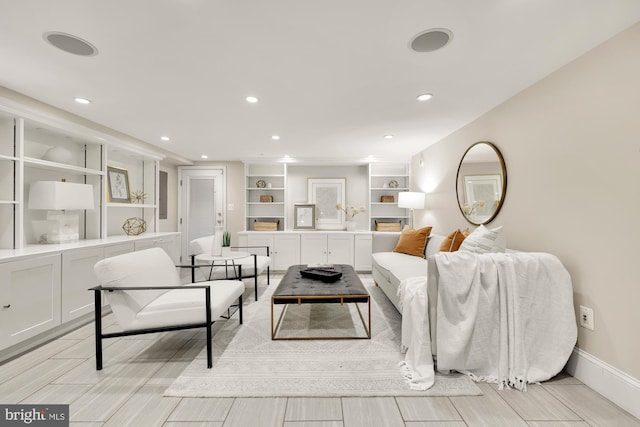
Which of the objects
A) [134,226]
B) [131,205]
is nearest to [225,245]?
[131,205]

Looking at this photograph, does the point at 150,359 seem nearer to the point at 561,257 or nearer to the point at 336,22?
the point at 336,22

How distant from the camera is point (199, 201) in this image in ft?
19.3

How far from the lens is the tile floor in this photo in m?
1.54

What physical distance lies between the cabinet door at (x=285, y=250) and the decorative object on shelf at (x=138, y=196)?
2.32 metres

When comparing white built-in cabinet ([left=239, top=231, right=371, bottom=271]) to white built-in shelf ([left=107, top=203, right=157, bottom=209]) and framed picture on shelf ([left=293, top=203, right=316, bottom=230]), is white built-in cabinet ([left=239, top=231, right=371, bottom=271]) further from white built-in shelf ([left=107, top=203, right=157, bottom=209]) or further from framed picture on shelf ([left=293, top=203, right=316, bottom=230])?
white built-in shelf ([left=107, top=203, right=157, bottom=209])

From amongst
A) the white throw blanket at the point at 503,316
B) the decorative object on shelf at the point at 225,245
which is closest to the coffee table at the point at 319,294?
the white throw blanket at the point at 503,316

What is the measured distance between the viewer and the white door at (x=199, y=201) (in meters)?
5.84

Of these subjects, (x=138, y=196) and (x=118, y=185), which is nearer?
(x=118, y=185)

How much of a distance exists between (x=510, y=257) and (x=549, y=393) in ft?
2.88

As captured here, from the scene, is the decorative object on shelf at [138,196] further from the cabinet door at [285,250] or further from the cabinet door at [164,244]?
the cabinet door at [285,250]

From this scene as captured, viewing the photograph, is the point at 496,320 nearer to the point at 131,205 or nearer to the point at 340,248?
the point at 340,248

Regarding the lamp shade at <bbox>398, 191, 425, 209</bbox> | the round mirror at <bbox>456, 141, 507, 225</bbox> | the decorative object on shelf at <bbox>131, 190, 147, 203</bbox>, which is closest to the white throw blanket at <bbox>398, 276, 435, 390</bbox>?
the round mirror at <bbox>456, 141, 507, 225</bbox>

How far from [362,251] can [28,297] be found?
4432mm

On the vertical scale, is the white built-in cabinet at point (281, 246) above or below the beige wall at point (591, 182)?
below
